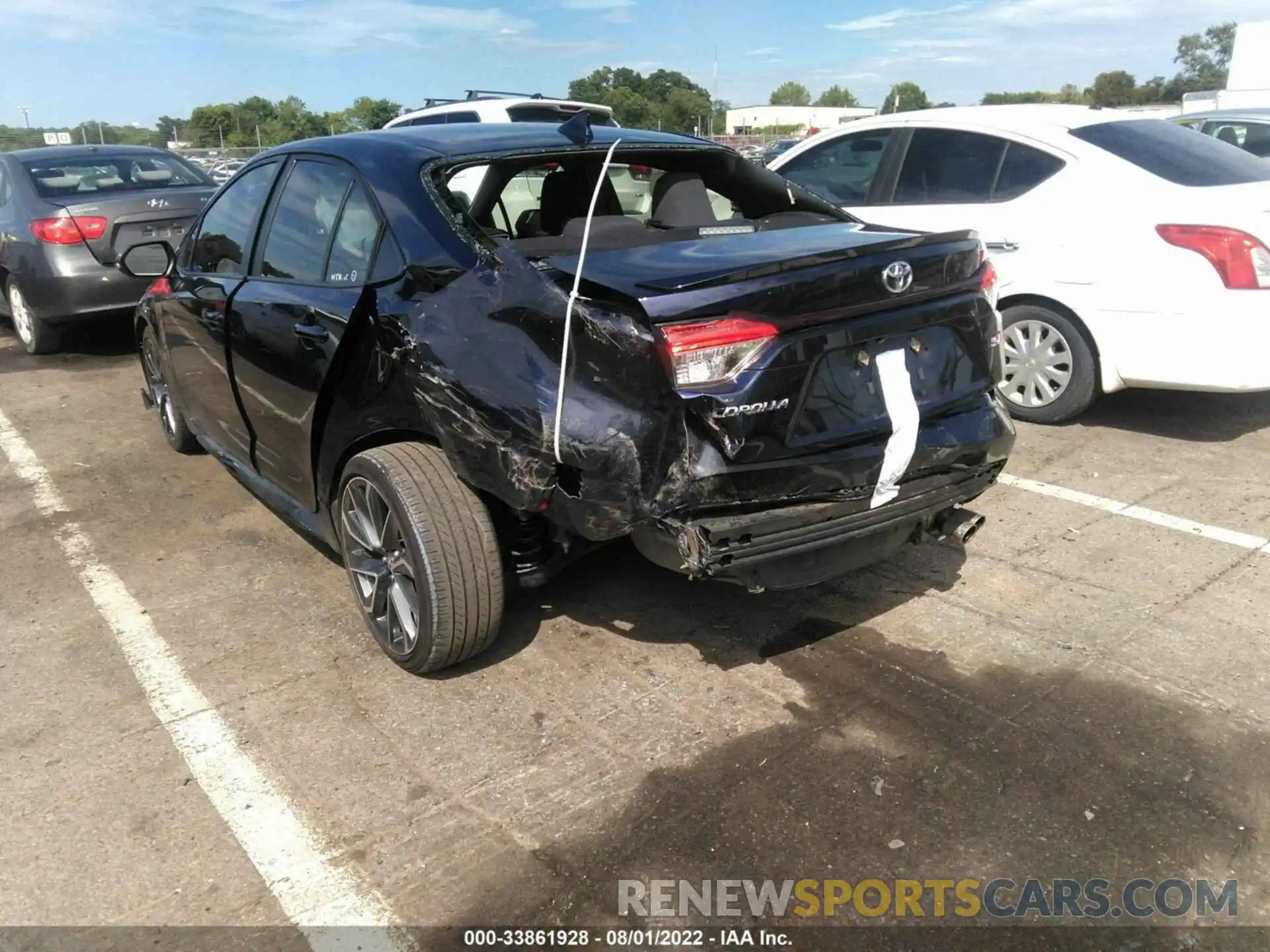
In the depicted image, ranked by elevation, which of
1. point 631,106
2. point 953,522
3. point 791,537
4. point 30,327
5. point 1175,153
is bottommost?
point 30,327

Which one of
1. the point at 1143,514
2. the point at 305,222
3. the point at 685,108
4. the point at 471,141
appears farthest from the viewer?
the point at 685,108

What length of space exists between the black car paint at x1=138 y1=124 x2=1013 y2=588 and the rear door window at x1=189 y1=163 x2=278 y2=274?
0.50 meters

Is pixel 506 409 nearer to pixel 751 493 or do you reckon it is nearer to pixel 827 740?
pixel 751 493

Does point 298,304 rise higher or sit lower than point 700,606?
higher

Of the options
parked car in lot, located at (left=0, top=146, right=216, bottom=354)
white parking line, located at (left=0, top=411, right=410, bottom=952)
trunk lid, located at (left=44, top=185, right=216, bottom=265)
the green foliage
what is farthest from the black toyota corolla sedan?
the green foliage

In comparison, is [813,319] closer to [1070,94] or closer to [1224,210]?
[1224,210]

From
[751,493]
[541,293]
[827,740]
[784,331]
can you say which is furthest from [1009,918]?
[541,293]

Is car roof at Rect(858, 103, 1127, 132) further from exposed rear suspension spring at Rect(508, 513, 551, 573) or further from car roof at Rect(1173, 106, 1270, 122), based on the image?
car roof at Rect(1173, 106, 1270, 122)

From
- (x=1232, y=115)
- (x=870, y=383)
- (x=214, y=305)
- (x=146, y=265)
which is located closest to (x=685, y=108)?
(x=1232, y=115)

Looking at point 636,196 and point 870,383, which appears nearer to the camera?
point 870,383

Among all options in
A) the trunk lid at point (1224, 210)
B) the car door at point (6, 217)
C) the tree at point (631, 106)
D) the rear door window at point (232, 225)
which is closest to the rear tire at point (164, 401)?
the rear door window at point (232, 225)

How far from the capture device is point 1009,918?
2244 mm

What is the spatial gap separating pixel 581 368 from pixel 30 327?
24.5 ft

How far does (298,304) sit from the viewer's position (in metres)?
3.45
